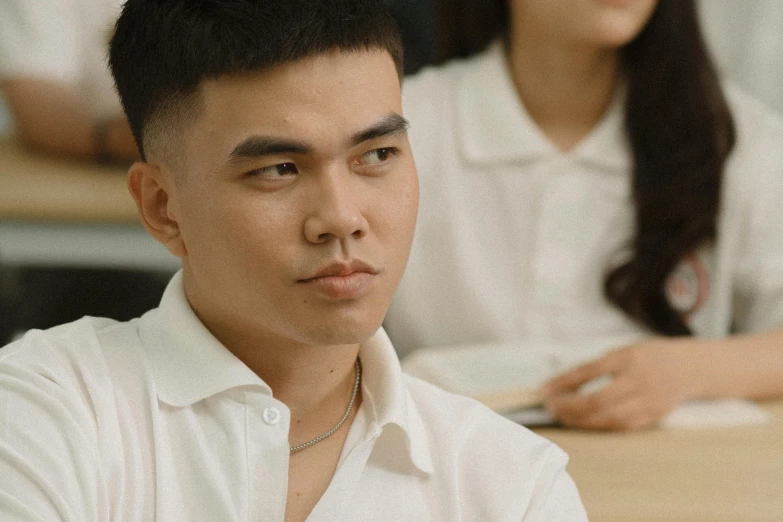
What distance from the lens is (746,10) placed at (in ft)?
7.06

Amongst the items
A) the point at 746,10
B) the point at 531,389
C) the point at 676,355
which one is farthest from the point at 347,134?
the point at 746,10

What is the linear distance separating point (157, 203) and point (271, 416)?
187 millimetres

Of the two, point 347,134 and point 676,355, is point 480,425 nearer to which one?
point 347,134

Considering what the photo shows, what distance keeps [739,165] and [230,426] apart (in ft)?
3.55

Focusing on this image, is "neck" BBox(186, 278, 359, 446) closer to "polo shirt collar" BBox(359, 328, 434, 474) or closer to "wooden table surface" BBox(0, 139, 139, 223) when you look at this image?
"polo shirt collar" BBox(359, 328, 434, 474)

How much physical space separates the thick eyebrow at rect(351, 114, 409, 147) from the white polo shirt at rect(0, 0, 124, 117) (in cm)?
95

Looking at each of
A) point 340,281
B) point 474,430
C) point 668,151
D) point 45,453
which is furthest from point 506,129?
point 45,453

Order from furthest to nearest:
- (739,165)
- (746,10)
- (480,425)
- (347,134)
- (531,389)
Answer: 1. (746,10)
2. (739,165)
3. (531,389)
4. (480,425)
5. (347,134)

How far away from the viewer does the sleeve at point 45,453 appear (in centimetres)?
61

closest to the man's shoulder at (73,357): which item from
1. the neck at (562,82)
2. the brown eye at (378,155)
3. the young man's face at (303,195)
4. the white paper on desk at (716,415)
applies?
the young man's face at (303,195)

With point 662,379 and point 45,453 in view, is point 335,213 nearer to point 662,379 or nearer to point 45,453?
point 45,453

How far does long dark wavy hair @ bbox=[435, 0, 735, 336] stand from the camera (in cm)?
148

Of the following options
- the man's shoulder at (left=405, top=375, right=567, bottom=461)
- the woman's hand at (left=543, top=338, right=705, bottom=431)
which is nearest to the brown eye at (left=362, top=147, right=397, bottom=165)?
the man's shoulder at (left=405, top=375, right=567, bottom=461)

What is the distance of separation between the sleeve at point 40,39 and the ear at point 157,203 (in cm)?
91
